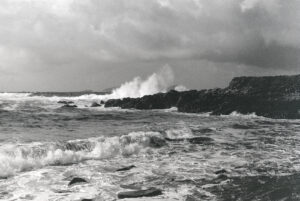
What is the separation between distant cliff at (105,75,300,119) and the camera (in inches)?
1190

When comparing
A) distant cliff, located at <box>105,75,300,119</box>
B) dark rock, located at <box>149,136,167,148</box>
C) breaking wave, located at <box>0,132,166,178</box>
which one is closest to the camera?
breaking wave, located at <box>0,132,166,178</box>

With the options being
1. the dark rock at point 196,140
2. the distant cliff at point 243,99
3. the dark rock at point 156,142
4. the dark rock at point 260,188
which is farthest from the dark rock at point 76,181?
the distant cliff at point 243,99

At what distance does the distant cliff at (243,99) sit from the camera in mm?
30234

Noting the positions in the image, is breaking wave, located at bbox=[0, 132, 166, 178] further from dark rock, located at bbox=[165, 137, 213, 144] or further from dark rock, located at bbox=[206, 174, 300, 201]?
dark rock, located at bbox=[206, 174, 300, 201]

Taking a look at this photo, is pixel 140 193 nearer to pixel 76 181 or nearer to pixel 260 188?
pixel 76 181

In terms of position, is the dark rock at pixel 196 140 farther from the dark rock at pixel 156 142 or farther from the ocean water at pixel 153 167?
the dark rock at pixel 156 142

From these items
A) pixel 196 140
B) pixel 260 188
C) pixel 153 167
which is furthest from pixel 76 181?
pixel 196 140

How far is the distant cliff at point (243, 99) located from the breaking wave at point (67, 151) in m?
18.3

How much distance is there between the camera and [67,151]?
11.5 metres

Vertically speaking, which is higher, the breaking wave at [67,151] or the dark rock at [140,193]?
the breaking wave at [67,151]

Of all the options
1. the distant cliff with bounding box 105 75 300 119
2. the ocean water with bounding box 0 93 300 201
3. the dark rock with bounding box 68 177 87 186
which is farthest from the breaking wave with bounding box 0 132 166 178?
the distant cliff with bounding box 105 75 300 119

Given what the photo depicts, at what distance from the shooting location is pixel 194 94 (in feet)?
131

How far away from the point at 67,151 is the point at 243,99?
26.1m

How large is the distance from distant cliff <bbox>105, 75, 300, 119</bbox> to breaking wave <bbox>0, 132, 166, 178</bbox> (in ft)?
60.2
